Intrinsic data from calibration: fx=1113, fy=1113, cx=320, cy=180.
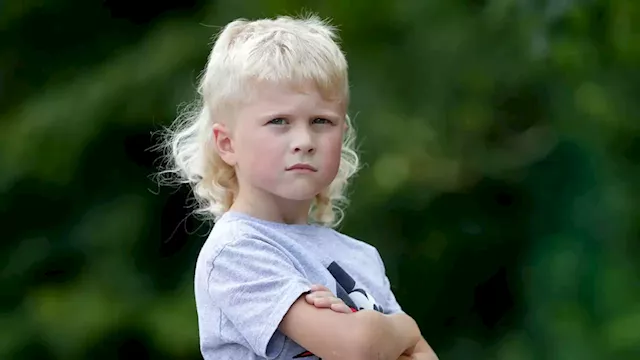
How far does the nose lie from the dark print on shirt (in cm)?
15

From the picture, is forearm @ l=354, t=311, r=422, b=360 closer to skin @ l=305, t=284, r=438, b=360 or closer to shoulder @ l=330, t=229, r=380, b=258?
skin @ l=305, t=284, r=438, b=360

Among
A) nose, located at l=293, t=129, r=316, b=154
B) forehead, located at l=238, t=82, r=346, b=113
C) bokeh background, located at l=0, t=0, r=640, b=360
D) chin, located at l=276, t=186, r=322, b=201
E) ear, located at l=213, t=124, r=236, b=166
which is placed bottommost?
bokeh background, located at l=0, t=0, r=640, b=360

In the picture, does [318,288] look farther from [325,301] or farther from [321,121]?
[321,121]

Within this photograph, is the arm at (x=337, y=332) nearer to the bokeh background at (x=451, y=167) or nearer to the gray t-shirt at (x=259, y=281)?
the gray t-shirt at (x=259, y=281)

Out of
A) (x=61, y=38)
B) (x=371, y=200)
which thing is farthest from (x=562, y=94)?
(x=61, y=38)

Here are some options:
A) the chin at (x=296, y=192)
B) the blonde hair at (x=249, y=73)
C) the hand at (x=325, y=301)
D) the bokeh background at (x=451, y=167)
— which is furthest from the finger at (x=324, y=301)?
the bokeh background at (x=451, y=167)

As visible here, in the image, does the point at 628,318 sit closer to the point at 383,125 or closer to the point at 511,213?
the point at 511,213

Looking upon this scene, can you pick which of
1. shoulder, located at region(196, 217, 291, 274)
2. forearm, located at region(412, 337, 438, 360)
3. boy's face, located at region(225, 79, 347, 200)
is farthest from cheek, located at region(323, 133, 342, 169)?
forearm, located at region(412, 337, 438, 360)

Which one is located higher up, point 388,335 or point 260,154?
point 260,154

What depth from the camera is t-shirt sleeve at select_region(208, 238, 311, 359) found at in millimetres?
1196

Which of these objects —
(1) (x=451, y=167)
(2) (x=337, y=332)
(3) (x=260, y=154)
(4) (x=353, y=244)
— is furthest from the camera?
(1) (x=451, y=167)

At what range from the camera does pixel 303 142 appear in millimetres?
1253

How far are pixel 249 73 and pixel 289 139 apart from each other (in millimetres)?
89

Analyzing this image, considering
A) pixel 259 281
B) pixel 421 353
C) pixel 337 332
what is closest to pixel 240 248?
pixel 259 281
